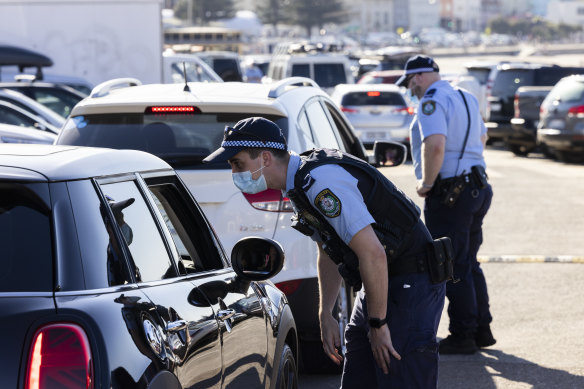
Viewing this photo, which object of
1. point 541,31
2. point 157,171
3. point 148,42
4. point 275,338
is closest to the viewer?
point 157,171

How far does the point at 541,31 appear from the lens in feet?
520

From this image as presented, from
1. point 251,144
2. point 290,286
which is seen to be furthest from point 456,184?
point 251,144

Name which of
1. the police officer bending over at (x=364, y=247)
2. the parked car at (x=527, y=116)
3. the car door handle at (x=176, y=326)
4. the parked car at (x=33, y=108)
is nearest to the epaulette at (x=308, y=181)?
the police officer bending over at (x=364, y=247)

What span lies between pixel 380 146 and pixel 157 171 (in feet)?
12.6

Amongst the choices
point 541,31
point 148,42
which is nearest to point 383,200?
point 148,42

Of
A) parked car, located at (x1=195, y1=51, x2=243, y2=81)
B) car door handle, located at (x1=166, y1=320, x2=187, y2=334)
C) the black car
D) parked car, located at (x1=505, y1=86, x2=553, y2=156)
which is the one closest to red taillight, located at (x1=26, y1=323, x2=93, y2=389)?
the black car

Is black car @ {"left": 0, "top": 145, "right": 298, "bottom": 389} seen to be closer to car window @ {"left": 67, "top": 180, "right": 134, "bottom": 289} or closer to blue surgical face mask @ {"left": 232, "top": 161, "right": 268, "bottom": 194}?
car window @ {"left": 67, "top": 180, "right": 134, "bottom": 289}

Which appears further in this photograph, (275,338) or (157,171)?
(275,338)

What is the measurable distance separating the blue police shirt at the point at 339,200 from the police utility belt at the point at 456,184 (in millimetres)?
3129

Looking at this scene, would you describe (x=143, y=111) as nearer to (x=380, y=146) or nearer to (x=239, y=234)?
(x=239, y=234)

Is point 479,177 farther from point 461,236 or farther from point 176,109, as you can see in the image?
point 176,109

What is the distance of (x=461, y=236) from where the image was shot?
283 inches

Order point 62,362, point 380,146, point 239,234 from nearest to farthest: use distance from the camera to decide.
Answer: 1. point 62,362
2. point 239,234
3. point 380,146

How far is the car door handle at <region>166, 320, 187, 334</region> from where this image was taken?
330 centimetres
